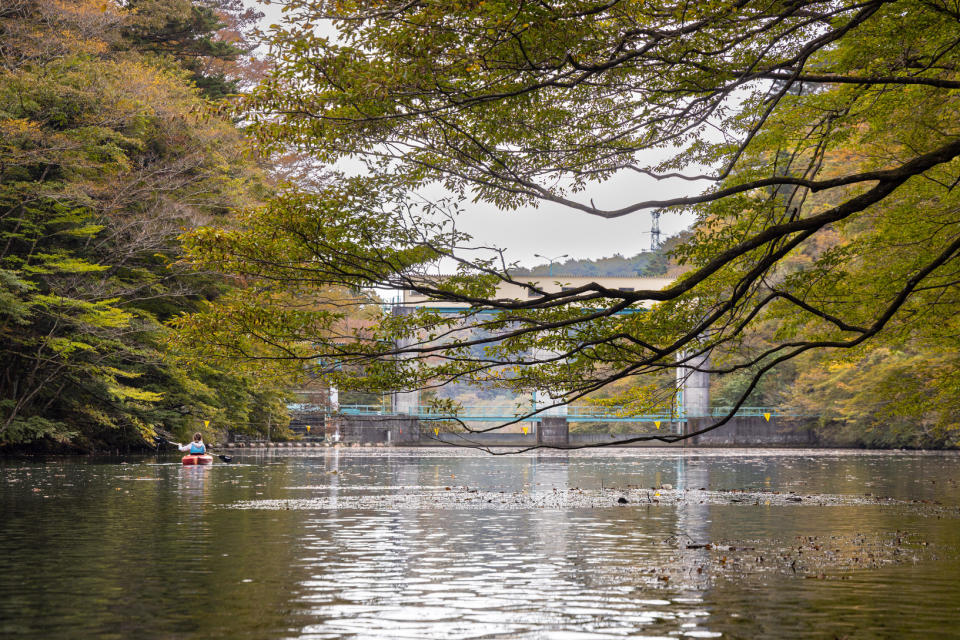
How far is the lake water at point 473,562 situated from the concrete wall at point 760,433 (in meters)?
41.0

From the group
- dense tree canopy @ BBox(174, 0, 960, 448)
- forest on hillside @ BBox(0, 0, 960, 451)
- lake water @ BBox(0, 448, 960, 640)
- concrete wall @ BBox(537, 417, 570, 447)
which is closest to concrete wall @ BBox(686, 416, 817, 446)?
concrete wall @ BBox(537, 417, 570, 447)

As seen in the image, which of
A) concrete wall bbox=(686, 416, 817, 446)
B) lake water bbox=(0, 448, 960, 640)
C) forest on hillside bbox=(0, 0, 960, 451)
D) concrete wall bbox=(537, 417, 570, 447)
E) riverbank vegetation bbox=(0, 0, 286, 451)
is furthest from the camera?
concrete wall bbox=(686, 416, 817, 446)

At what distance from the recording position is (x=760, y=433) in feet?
217

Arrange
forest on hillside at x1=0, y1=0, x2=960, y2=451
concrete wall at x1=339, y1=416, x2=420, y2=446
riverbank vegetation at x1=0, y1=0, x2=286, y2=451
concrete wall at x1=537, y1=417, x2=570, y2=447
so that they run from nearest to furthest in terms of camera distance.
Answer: forest on hillside at x1=0, y1=0, x2=960, y2=451, riverbank vegetation at x1=0, y1=0, x2=286, y2=451, concrete wall at x1=537, y1=417, x2=570, y2=447, concrete wall at x1=339, y1=416, x2=420, y2=446

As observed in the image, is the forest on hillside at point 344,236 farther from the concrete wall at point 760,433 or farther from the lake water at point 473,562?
the concrete wall at point 760,433

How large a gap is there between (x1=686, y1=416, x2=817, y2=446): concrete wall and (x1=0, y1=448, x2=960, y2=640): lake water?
41012 millimetres

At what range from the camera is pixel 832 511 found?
1902 centimetres

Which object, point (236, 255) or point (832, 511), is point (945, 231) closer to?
point (832, 511)

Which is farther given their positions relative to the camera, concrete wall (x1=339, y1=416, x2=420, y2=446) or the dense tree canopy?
concrete wall (x1=339, y1=416, x2=420, y2=446)

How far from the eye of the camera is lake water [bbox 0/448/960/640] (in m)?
8.50

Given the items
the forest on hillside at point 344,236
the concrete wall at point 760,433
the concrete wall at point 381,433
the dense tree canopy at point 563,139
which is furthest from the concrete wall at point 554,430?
the dense tree canopy at point 563,139

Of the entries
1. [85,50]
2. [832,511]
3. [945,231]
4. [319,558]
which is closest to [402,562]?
[319,558]

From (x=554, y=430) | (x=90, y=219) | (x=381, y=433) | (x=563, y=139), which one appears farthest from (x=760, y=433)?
(x=563, y=139)

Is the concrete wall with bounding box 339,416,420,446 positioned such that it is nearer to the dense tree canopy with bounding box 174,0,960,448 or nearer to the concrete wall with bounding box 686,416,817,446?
the concrete wall with bounding box 686,416,817,446
